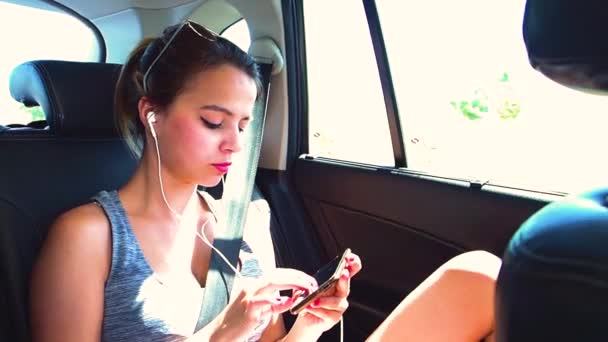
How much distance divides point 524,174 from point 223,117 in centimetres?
83

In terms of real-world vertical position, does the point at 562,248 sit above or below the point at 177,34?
below

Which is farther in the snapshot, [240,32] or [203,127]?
[240,32]

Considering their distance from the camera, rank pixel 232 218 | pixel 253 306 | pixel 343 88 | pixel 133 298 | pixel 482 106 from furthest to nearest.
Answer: pixel 343 88 → pixel 482 106 → pixel 232 218 → pixel 133 298 → pixel 253 306

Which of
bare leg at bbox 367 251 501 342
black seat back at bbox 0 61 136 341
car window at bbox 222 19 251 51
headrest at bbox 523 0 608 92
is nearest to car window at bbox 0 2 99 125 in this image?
black seat back at bbox 0 61 136 341

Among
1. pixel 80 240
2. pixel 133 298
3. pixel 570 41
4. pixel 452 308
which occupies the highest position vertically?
Answer: pixel 570 41

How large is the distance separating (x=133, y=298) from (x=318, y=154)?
1.06 meters

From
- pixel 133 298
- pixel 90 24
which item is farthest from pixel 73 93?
pixel 90 24

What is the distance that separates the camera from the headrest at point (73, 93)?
1.35 metres

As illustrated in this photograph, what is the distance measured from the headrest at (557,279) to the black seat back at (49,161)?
37.5 inches

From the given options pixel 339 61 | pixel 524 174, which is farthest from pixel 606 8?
pixel 339 61

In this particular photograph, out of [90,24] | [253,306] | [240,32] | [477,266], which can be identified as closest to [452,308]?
[477,266]

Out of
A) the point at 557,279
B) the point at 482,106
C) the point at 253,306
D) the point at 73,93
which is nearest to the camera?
the point at 557,279

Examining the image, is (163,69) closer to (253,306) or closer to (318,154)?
(253,306)

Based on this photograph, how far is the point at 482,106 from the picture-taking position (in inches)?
70.1
